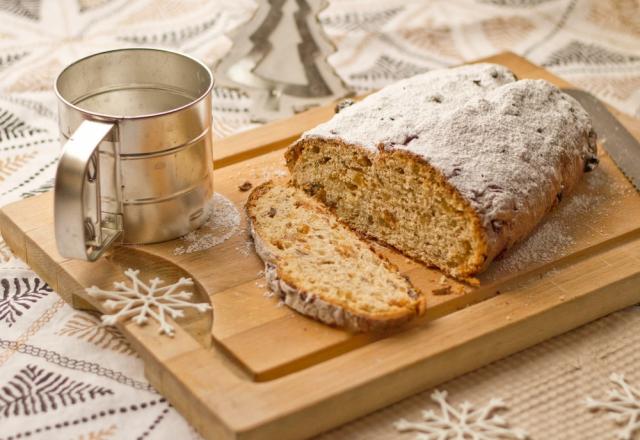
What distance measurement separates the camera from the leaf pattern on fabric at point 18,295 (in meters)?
3.09

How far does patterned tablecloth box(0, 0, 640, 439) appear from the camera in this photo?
269 cm

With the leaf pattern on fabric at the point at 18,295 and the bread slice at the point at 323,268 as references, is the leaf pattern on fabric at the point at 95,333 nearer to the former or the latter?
the leaf pattern on fabric at the point at 18,295

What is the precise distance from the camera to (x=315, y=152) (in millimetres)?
3398

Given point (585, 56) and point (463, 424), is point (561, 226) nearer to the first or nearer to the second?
point (463, 424)

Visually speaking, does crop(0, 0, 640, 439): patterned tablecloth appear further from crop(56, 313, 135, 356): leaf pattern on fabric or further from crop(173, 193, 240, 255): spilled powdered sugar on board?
crop(173, 193, 240, 255): spilled powdered sugar on board

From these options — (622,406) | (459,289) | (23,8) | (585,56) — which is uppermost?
(23,8)

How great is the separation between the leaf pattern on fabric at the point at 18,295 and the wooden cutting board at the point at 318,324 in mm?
55

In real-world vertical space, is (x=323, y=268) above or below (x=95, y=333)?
above

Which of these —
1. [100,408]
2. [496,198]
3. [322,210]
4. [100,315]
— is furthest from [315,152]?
[100,408]

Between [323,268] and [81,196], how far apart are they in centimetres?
76

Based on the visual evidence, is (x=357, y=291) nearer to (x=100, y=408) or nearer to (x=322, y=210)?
(x=322, y=210)

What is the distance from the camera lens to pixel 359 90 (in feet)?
15.3

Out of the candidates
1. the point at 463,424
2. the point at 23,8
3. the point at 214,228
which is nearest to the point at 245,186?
the point at 214,228

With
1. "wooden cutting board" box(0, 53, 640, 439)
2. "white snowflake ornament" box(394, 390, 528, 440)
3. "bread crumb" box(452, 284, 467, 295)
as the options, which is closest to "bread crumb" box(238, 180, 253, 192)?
"wooden cutting board" box(0, 53, 640, 439)
